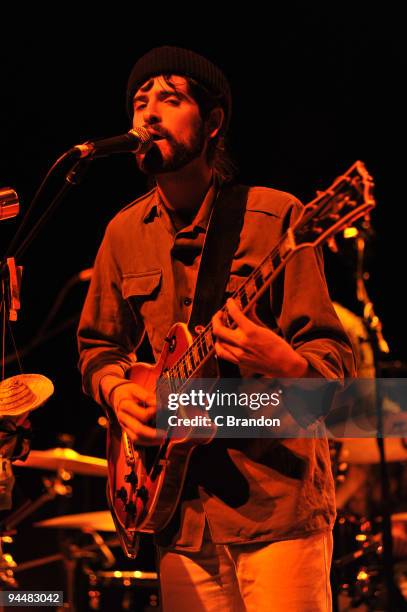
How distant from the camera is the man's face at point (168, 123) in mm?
2221

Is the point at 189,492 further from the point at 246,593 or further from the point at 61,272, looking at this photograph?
the point at 61,272

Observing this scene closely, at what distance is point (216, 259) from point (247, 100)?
2981mm

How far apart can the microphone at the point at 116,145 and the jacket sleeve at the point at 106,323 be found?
1.23ft

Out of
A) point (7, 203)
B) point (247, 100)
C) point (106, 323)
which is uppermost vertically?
point (247, 100)

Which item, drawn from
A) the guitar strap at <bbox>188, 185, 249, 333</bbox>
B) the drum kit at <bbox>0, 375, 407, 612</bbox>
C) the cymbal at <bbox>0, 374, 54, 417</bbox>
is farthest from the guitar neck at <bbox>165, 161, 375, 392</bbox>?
the drum kit at <bbox>0, 375, 407, 612</bbox>

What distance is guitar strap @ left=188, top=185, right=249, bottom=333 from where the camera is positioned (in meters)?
2.11

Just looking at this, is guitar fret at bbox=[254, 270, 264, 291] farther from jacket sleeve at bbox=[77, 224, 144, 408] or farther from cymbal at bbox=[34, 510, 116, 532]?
cymbal at bbox=[34, 510, 116, 532]

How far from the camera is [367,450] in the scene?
4.14 meters

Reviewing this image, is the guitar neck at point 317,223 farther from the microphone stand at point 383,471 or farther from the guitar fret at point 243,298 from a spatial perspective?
the microphone stand at point 383,471

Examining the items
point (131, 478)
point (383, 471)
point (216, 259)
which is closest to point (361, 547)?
point (383, 471)

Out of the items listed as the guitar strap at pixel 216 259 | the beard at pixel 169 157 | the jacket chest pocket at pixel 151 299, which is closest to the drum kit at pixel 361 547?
the jacket chest pocket at pixel 151 299

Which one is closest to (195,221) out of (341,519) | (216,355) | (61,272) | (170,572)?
(216,355)

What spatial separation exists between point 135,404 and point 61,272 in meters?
3.71

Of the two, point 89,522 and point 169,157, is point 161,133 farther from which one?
point 89,522
